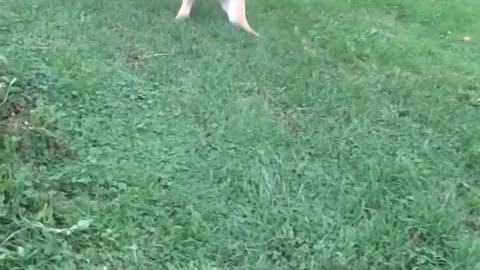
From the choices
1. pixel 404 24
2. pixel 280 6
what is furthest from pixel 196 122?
pixel 404 24

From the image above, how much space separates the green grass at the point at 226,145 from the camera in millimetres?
3289

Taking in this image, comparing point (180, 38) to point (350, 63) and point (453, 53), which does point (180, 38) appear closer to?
point (350, 63)

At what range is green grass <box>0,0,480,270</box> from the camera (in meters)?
3.29

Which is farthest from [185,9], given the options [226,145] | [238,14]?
[226,145]

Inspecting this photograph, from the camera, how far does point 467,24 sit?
7137 millimetres

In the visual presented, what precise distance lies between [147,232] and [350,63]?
281 cm

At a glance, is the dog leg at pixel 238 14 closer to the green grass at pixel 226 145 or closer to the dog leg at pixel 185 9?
the green grass at pixel 226 145

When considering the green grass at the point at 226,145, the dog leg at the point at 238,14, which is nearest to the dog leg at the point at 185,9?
the green grass at the point at 226,145

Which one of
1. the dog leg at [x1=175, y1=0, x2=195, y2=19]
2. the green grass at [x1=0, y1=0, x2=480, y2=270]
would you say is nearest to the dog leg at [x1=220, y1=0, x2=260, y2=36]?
the green grass at [x1=0, y1=0, x2=480, y2=270]

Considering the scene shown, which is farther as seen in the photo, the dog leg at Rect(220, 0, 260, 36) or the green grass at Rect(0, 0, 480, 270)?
the dog leg at Rect(220, 0, 260, 36)

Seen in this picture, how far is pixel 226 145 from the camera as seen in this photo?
4129 millimetres

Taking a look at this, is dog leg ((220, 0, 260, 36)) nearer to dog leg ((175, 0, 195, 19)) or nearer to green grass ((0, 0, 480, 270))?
green grass ((0, 0, 480, 270))

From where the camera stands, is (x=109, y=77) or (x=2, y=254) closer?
(x=2, y=254)

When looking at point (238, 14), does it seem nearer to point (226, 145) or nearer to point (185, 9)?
point (185, 9)
